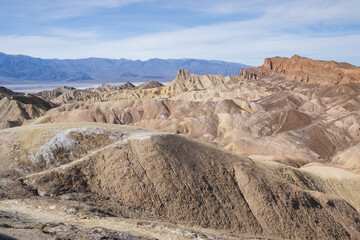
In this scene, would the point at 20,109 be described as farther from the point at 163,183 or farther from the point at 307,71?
the point at 307,71

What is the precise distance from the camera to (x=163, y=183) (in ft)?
79.8

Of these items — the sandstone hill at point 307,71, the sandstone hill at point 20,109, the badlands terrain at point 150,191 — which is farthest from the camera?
the sandstone hill at point 307,71

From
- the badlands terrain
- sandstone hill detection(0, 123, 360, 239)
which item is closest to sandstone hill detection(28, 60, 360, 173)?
the badlands terrain

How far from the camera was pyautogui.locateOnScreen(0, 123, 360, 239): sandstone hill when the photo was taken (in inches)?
898

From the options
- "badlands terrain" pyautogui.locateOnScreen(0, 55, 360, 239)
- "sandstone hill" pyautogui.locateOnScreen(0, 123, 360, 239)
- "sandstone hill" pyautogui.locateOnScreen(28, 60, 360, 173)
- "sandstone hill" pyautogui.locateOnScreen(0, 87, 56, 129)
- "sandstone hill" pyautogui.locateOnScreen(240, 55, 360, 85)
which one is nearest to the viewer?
"badlands terrain" pyautogui.locateOnScreen(0, 55, 360, 239)

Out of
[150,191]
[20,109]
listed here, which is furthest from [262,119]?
[20,109]

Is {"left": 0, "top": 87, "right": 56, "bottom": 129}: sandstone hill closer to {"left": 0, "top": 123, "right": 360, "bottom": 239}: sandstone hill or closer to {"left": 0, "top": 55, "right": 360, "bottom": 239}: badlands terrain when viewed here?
{"left": 0, "top": 123, "right": 360, "bottom": 239}: sandstone hill

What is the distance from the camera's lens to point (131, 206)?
2245 centimetres

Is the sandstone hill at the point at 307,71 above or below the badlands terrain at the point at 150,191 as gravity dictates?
above

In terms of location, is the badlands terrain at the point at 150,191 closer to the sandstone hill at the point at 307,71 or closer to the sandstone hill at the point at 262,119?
the sandstone hill at the point at 262,119

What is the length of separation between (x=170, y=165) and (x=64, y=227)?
1159cm

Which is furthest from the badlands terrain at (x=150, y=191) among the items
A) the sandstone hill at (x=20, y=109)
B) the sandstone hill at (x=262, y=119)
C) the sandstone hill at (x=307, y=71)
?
the sandstone hill at (x=307, y=71)

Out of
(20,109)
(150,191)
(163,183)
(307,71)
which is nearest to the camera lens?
(150,191)

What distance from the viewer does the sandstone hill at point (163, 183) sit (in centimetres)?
2280
